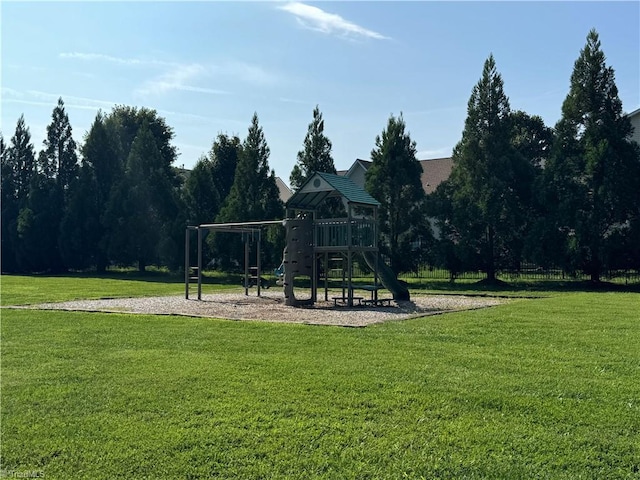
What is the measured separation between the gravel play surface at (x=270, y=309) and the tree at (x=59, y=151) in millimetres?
29695

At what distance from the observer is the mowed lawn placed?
4152 mm

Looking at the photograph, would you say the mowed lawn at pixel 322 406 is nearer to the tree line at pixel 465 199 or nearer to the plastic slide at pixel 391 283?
the plastic slide at pixel 391 283

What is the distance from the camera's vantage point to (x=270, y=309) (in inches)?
Result: 609

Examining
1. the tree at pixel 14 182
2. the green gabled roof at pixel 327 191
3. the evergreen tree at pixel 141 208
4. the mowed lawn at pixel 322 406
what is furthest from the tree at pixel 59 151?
the mowed lawn at pixel 322 406

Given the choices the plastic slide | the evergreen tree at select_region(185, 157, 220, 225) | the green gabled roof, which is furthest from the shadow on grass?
the green gabled roof

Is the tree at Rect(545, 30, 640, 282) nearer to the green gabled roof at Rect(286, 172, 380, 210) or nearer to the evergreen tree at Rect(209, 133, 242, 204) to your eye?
the green gabled roof at Rect(286, 172, 380, 210)

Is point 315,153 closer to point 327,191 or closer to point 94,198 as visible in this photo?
point 327,191

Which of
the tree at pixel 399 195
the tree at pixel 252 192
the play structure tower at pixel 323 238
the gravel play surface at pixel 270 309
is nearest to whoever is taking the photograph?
the gravel play surface at pixel 270 309

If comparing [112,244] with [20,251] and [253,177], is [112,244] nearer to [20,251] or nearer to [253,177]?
[20,251]

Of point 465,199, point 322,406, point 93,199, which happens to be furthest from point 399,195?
point 322,406

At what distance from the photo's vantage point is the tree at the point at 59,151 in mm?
44219

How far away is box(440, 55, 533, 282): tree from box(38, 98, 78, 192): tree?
29.4m

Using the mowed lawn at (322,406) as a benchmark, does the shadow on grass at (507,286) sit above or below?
above

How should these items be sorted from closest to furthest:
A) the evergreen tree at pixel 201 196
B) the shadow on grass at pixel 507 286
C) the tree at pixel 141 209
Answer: the shadow on grass at pixel 507 286
the evergreen tree at pixel 201 196
the tree at pixel 141 209
